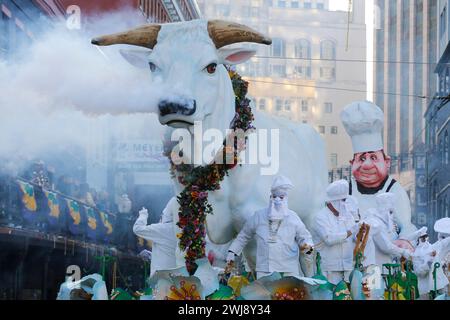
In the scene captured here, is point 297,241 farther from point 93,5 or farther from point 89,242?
point 89,242

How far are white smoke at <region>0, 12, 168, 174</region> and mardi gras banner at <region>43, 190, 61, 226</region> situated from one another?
3671 mm

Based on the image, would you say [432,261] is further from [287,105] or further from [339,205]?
[339,205]

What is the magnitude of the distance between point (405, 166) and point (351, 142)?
7024mm

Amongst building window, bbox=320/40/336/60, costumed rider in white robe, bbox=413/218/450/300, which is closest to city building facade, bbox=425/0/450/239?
building window, bbox=320/40/336/60

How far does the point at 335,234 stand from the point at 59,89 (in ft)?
9.40

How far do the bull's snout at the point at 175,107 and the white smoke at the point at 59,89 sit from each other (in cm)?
26

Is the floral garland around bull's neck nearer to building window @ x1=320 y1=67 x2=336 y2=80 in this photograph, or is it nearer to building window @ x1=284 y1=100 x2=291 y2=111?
building window @ x1=284 y1=100 x2=291 y2=111

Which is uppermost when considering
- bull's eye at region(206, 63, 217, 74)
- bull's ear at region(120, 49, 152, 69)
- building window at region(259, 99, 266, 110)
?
building window at region(259, 99, 266, 110)

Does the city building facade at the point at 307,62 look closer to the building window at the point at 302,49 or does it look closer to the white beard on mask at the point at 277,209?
the building window at the point at 302,49

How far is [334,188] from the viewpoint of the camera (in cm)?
1237

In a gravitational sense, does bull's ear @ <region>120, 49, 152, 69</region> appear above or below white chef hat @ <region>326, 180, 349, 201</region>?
above


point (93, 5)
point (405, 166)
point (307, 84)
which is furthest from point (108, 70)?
point (405, 166)

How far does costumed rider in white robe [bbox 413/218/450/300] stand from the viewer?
1401 centimetres

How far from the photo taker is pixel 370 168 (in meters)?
15.6
